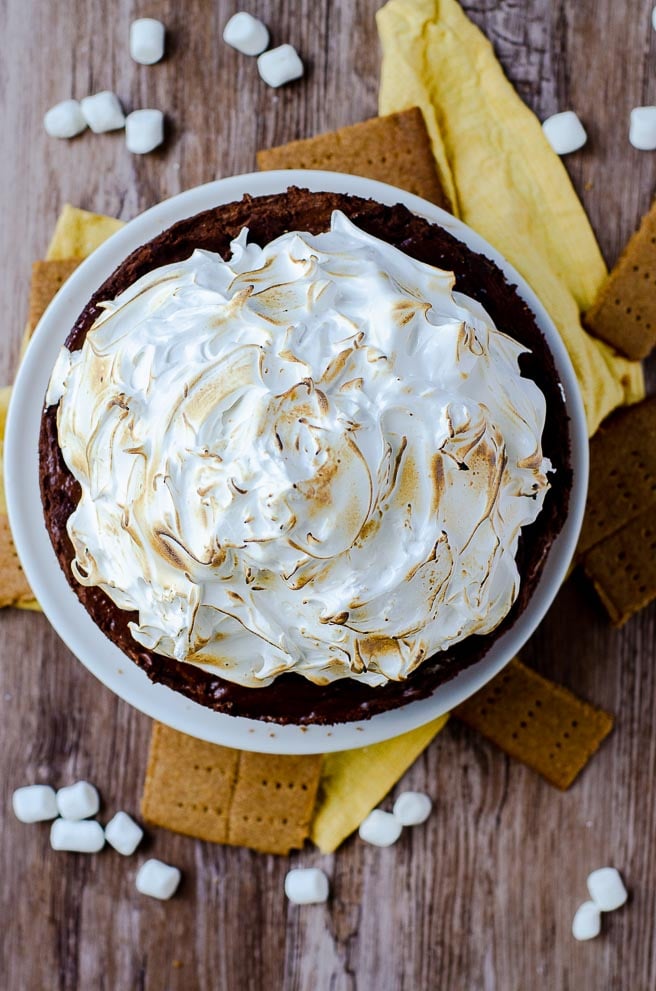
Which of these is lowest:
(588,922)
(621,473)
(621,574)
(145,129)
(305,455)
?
(588,922)

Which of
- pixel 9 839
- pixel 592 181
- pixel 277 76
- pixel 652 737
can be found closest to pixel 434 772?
pixel 652 737

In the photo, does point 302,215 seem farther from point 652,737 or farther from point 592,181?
point 652,737

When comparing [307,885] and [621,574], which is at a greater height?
[621,574]

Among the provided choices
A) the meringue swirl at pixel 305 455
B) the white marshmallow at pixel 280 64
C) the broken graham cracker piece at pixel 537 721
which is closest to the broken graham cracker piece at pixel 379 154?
the white marshmallow at pixel 280 64

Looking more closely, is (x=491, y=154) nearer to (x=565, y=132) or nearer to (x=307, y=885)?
(x=565, y=132)

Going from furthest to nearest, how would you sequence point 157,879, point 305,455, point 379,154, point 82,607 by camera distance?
1. point 157,879
2. point 379,154
3. point 82,607
4. point 305,455

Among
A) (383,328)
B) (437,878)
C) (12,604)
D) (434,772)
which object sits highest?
(383,328)

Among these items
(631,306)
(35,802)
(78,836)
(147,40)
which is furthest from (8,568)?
(631,306)

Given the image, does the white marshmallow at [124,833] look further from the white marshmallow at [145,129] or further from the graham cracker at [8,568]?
the white marshmallow at [145,129]
